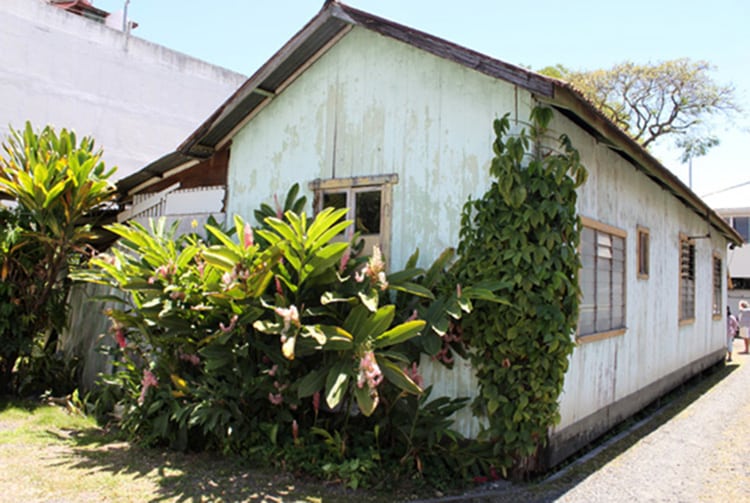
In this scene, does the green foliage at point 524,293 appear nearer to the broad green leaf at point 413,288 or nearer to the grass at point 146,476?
the broad green leaf at point 413,288

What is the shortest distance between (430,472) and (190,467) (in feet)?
7.21

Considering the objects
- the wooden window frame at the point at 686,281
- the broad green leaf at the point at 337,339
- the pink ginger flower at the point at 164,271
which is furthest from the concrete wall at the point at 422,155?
the wooden window frame at the point at 686,281

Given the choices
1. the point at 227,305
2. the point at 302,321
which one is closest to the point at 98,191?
the point at 227,305

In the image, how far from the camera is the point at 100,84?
50.7 ft

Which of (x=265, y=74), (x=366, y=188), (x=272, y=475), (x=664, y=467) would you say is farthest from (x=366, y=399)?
(x=265, y=74)

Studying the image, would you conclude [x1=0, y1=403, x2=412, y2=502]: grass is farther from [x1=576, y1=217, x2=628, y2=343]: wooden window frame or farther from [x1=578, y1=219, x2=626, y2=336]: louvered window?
[x1=578, y1=219, x2=626, y2=336]: louvered window

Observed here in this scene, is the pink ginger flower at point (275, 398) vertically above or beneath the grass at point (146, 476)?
above

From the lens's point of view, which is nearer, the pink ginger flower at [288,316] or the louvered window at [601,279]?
the pink ginger flower at [288,316]

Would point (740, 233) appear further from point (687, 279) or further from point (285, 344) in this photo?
point (285, 344)

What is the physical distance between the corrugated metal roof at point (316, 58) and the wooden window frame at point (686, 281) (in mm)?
2803

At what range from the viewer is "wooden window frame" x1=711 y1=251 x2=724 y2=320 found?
47.7 ft

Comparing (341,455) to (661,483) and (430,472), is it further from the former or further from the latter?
(661,483)

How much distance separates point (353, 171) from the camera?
696 centimetres

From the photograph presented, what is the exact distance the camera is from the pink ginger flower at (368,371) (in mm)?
4887
